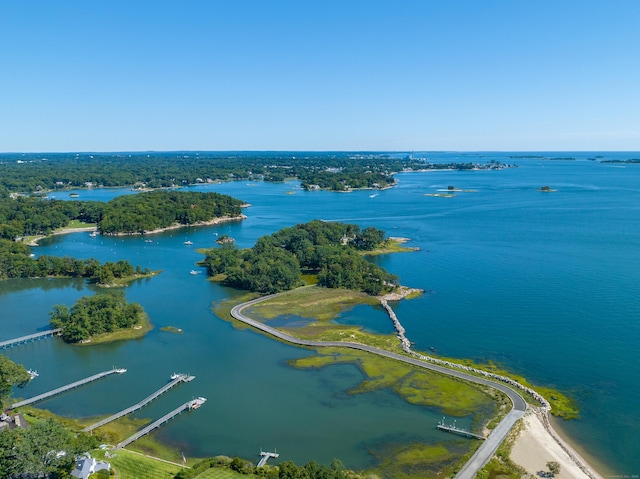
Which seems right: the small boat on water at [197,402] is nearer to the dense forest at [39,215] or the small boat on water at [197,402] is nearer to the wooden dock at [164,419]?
the wooden dock at [164,419]

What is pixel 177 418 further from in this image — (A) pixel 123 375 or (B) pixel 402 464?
(B) pixel 402 464

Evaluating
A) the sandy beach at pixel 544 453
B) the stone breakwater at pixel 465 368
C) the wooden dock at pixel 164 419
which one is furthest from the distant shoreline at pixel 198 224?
the sandy beach at pixel 544 453

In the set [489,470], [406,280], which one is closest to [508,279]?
[406,280]

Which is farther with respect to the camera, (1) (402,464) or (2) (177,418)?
(2) (177,418)

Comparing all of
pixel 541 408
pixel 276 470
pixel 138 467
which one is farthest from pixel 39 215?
pixel 541 408

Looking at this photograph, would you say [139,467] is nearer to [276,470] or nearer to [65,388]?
[276,470]

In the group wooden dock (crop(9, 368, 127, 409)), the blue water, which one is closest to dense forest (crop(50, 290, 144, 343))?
the blue water
